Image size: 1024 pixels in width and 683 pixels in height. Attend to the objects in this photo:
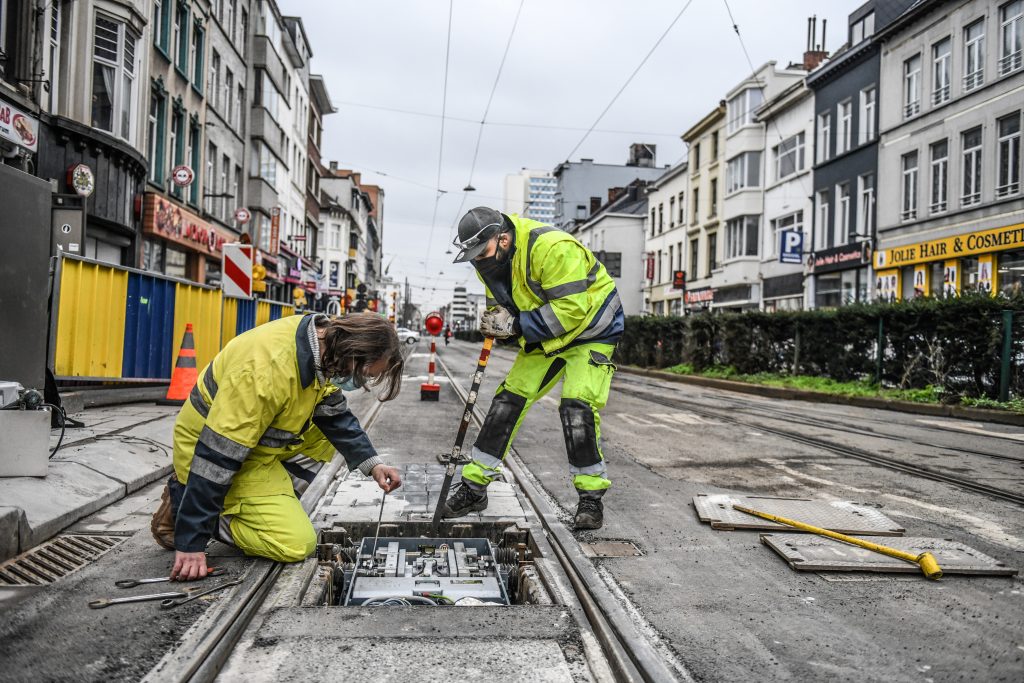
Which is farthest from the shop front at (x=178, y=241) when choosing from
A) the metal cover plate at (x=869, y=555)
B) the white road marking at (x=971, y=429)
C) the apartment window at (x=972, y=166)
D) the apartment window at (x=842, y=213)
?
the apartment window at (x=842, y=213)

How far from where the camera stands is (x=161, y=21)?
21.0 m

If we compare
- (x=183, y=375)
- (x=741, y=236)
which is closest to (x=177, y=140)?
(x=183, y=375)

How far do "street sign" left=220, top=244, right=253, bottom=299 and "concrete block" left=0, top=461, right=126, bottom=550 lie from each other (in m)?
7.70

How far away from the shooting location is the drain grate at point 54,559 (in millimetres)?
3631

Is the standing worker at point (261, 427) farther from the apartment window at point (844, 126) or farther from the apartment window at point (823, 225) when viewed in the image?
the apartment window at point (823, 225)

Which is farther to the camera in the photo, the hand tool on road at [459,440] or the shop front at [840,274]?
the shop front at [840,274]

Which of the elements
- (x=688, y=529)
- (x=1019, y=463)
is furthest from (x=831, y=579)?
(x=1019, y=463)

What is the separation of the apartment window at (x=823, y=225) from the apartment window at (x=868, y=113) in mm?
2657

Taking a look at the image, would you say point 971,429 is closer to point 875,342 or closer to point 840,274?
point 875,342

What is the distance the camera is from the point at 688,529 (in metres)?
4.66

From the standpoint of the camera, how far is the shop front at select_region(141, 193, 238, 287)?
19719mm

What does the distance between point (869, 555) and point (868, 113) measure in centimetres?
2708

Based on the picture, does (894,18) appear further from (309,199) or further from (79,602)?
(309,199)

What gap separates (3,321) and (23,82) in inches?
363
